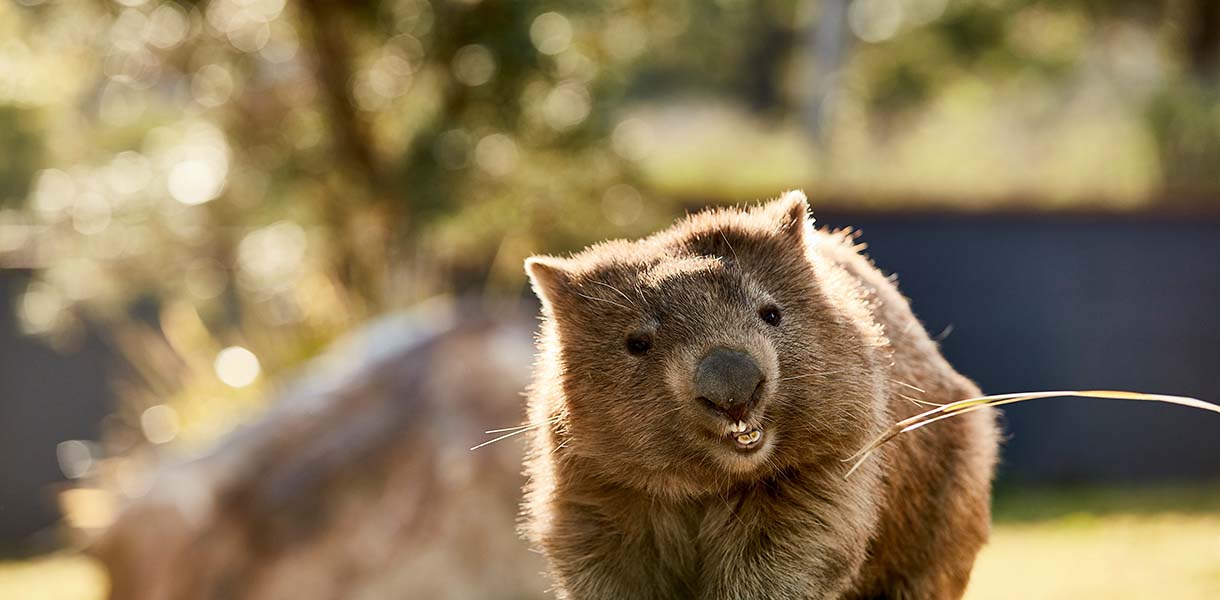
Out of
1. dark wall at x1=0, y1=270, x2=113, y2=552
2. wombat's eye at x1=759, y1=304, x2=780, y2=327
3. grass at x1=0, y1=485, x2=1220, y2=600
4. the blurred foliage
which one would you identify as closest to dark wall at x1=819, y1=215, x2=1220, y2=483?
the blurred foliage

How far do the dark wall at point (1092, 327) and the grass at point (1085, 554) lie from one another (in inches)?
22.5

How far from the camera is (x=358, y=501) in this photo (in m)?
7.48

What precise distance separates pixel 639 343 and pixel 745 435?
0.33 meters

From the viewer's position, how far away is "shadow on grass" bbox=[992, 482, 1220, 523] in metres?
9.76

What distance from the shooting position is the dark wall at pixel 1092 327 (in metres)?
11.4

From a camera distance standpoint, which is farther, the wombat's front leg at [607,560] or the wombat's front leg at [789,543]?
the wombat's front leg at [607,560]

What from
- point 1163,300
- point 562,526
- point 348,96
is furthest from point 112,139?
point 562,526

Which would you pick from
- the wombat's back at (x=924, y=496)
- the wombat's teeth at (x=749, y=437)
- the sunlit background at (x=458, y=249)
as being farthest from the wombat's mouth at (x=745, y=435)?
the sunlit background at (x=458, y=249)

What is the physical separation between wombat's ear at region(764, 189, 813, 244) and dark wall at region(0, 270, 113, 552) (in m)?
11.3

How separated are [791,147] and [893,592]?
448 inches

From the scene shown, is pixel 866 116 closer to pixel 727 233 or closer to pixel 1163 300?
pixel 1163 300

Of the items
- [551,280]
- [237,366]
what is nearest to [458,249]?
[237,366]

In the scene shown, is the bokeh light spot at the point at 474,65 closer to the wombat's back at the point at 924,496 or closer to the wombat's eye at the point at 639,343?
the wombat's back at the point at 924,496

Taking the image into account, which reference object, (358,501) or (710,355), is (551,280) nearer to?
(710,355)
